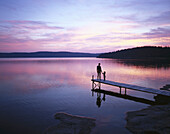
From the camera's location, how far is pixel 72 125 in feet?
31.4

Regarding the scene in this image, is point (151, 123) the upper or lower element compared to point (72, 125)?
upper

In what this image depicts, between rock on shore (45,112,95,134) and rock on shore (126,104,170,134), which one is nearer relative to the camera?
rock on shore (126,104,170,134)

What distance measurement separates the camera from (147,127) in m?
8.72

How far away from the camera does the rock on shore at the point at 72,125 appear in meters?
8.85

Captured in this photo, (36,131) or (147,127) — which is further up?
(147,127)

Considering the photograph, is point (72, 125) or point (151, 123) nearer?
point (151, 123)

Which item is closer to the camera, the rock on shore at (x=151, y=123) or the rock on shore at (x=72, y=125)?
the rock on shore at (x=151, y=123)

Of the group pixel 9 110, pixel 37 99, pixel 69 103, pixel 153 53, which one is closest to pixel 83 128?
pixel 69 103

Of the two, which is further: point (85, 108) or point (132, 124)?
point (85, 108)

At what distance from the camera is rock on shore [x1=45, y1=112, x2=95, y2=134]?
8.85 m

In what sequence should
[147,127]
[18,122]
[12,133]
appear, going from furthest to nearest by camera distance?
1. [18,122]
2. [12,133]
3. [147,127]

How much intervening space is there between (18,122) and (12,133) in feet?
4.73

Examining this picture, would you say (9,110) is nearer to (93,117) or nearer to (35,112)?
(35,112)

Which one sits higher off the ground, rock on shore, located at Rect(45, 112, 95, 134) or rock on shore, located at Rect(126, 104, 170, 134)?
rock on shore, located at Rect(126, 104, 170, 134)
